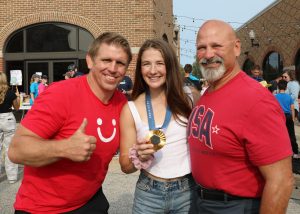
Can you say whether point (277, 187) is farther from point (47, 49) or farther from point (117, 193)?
point (47, 49)

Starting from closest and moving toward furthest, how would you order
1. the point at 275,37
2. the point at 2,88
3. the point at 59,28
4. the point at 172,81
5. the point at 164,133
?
the point at 164,133 < the point at 172,81 < the point at 2,88 < the point at 59,28 < the point at 275,37

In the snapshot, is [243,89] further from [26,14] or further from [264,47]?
[264,47]

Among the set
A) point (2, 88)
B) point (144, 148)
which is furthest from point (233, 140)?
point (2, 88)

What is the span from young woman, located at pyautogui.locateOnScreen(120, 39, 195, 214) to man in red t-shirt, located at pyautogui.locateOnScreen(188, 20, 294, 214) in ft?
0.76

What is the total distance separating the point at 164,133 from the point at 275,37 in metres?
20.9

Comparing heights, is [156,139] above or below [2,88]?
below

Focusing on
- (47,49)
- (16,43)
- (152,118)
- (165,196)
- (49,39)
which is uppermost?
(49,39)

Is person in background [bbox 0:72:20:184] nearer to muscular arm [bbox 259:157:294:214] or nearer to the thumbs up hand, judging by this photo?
the thumbs up hand

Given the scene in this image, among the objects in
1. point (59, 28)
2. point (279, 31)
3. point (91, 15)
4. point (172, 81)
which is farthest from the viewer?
point (279, 31)

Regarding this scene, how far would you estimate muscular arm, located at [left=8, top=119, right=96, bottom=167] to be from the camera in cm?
216

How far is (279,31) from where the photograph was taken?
21.3 meters

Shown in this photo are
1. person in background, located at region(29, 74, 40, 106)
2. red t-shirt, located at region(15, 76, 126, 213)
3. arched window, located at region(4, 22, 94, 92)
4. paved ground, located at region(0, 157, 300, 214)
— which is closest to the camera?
red t-shirt, located at region(15, 76, 126, 213)

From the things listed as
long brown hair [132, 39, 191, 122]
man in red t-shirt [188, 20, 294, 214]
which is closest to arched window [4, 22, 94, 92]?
long brown hair [132, 39, 191, 122]

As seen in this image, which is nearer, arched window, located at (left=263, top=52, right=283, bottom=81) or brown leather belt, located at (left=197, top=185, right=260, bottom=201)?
brown leather belt, located at (left=197, top=185, right=260, bottom=201)
